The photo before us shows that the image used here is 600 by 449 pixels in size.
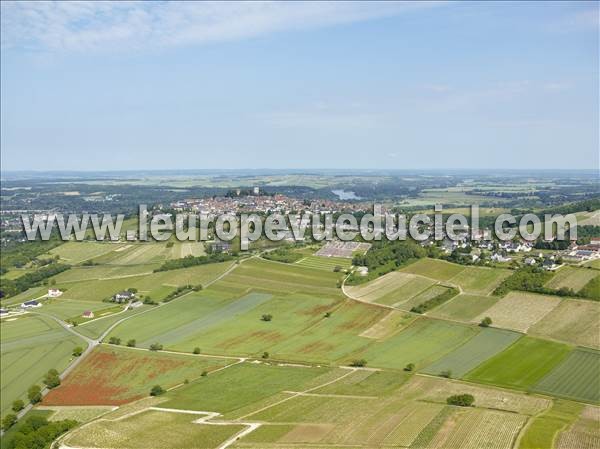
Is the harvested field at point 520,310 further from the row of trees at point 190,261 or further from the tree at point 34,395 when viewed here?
the row of trees at point 190,261

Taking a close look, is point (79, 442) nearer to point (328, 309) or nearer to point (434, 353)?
point (434, 353)

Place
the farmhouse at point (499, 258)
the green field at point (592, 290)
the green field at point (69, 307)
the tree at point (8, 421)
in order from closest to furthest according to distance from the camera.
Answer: the tree at point (8, 421) < the green field at point (592, 290) < the green field at point (69, 307) < the farmhouse at point (499, 258)

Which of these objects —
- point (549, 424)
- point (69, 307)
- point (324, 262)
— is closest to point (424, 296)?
point (324, 262)

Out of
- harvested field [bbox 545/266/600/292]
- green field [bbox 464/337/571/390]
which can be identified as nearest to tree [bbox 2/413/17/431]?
green field [bbox 464/337/571/390]

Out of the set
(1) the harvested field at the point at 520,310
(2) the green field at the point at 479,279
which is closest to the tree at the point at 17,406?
(1) the harvested field at the point at 520,310

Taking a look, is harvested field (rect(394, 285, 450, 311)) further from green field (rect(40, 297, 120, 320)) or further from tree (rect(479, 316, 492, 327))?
green field (rect(40, 297, 120, 320))

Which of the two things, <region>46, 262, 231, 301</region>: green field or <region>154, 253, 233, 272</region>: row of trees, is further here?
<region>154, 253, 233, 272</region>: row of trees
